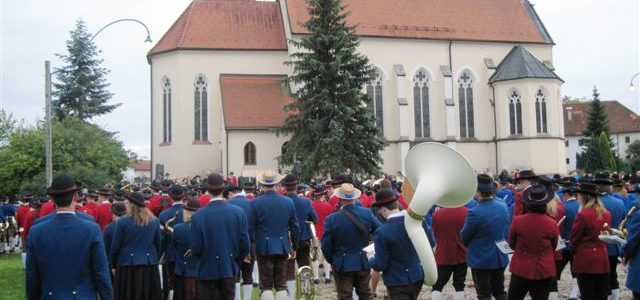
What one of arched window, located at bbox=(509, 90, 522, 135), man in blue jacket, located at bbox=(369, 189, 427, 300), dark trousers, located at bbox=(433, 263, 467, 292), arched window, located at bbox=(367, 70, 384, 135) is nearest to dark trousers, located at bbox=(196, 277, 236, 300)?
man in blue jacket, located at bbox=(369, 189, 427, 300)

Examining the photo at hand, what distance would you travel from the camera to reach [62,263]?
6.08 m

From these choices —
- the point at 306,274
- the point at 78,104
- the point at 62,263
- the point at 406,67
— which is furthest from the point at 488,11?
the point at 62,263

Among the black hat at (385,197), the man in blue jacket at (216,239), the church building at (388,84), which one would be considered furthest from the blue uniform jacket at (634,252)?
the church building at (388,84)

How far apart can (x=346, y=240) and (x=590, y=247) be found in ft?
10.8

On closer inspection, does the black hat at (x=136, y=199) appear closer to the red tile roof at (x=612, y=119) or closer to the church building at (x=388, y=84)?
the church building at (x=388, y=84)

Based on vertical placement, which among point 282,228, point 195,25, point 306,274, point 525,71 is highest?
point 195,25

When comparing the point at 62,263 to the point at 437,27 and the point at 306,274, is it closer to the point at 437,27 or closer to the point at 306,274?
the point at 306,274

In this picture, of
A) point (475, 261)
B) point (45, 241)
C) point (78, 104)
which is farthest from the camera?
point (78, 104)

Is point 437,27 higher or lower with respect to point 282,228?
higher

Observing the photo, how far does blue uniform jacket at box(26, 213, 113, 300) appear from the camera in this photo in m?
6.06

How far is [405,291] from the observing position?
7.26 m

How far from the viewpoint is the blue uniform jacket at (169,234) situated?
9.86 metres

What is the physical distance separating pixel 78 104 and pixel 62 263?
177 feet

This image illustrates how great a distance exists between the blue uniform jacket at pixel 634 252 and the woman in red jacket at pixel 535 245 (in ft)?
2.55
